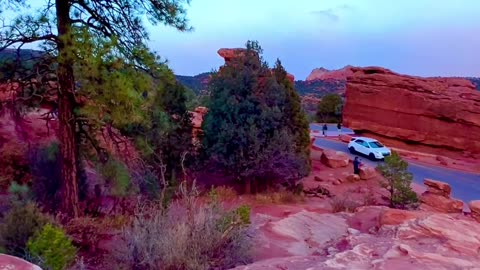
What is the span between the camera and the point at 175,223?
652cm

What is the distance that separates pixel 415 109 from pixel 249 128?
22.3m

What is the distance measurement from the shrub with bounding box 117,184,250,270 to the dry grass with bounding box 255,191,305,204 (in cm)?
926

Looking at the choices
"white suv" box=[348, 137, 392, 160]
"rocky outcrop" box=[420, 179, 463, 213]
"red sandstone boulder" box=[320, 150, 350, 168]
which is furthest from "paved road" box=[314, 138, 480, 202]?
"rocky outcrop" box=[420, 179, 463, 213]

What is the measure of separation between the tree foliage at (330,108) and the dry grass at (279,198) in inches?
1433

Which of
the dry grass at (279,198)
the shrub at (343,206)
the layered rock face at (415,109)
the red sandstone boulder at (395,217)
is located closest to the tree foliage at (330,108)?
the layered rock face at (415,109)

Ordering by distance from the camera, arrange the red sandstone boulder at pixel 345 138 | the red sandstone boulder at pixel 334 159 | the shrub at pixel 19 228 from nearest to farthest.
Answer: the shrub at pixel 19 228 → the red sandstone boulder at pixel 334 159 → the red sandstone boulder at pixel 345 138

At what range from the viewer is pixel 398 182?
15383mm

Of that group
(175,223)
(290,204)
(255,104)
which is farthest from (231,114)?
(175,223)

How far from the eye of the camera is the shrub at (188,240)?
5.95m

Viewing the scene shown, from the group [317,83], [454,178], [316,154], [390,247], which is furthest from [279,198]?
[317,83]

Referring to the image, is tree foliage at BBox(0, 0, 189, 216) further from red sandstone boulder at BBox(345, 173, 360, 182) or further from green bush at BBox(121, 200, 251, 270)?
red sandstone boulder at BBox(345, 173, 360, 182)

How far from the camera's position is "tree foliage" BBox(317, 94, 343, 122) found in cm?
5294

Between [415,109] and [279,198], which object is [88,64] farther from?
[415,109]

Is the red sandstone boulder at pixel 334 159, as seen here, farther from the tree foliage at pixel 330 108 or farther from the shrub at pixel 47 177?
the tree foliage at pixel 330 108
